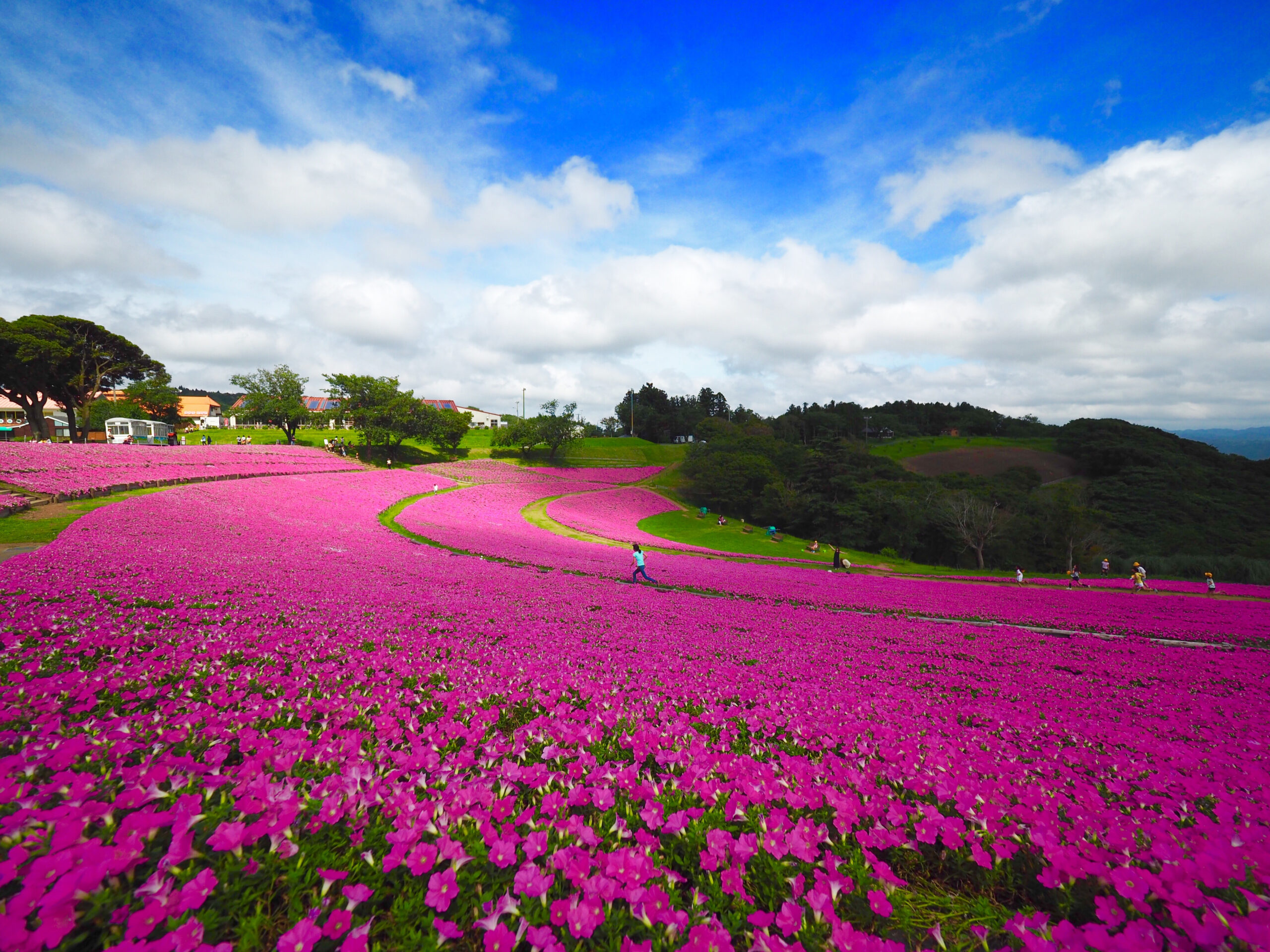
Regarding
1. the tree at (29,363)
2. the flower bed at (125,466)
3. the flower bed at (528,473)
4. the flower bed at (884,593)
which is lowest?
the flower bed at (884,593)

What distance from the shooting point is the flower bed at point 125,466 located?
24.8m

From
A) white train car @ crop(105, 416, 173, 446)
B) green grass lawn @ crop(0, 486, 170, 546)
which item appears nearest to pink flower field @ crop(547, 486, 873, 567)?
green grass lawn @ crop(0, 486, 170, 546)

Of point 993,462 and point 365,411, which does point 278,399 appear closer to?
point 365,411

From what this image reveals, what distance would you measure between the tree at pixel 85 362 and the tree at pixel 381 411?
21447mm

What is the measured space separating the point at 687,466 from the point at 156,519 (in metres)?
54.6

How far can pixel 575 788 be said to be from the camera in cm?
384

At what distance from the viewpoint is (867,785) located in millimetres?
4277

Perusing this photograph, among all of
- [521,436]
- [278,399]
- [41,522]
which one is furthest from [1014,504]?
[278,399]

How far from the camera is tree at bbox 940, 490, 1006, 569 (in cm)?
4781

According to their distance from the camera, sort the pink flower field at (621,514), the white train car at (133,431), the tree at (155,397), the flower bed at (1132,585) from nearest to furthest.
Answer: the flower bed at (1132,585) → the pink flower field at (621,514) → the white train car at (133,431) → the tree at (155,397)

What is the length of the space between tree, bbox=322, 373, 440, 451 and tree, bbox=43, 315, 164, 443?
70.4ft

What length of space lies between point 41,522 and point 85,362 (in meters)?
55.6

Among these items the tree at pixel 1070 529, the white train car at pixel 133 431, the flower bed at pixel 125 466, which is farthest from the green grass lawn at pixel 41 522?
the tree at pixel 1070 529

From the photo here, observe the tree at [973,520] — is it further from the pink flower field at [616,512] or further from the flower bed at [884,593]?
the pink flower field at [616,512]
